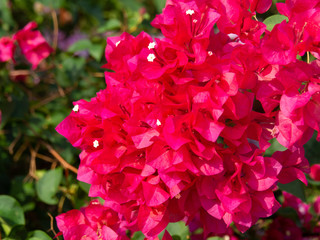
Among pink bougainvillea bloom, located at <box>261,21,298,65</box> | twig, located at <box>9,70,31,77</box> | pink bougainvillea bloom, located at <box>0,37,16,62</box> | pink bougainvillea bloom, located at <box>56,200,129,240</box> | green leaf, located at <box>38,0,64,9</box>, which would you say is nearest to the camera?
pink bougainvillea bloom, located at <box>261,21,298,65</box>

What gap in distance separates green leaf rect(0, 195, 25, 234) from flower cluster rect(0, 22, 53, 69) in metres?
0.46

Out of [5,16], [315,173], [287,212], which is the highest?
[5,16]

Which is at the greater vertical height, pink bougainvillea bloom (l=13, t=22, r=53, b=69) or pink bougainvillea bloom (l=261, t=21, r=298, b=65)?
pink bougainvillea bloom (l=261, t=21, r=298, b=65)

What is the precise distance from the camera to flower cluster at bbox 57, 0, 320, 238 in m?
0.47

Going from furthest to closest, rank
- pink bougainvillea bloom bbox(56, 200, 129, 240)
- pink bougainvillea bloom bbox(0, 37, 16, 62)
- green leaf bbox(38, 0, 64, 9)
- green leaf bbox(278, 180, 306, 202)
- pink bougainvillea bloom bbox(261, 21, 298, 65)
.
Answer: green leaf bbox(38, 0, 64, 9) → pink bougainvillea bloom bbox(0, 37, 16, 62) → green leaf bbox(278, 180, 306, 202) → pink bougainvillea bloom bbox(56, 200, 129, 240) → pink bougainvillea bloom bbox(261, 21, 298, 65)

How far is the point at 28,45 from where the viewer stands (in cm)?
104

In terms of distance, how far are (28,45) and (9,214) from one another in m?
0.53

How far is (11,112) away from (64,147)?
17 cm

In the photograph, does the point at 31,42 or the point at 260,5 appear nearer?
the point at 260,5

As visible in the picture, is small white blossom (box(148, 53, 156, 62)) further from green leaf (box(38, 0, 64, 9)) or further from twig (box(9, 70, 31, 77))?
green leaf (box(38, 0, 64, 9))

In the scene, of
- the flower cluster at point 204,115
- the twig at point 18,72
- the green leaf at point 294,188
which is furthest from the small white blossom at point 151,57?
the twig at point 18,72

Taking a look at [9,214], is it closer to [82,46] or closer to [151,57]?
[151,57]

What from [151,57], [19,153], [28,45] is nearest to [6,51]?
[28,45]

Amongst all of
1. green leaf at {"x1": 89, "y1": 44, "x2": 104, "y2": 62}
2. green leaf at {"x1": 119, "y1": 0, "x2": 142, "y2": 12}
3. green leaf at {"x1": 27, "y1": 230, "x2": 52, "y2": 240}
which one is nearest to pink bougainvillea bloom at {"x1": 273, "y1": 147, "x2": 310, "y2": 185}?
green leaf at {"x1": 27, "y1": 230, "x2": 52, "y2": 240}
